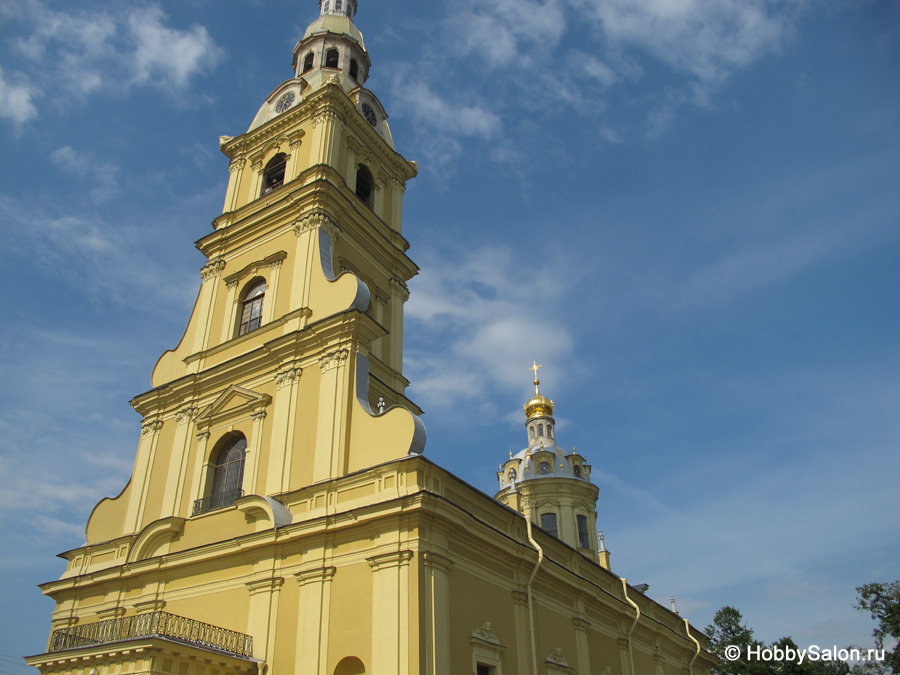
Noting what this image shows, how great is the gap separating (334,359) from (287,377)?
153cm

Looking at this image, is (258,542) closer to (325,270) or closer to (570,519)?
(325,270)

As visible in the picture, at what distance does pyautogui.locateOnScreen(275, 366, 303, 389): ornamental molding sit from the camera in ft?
60.8

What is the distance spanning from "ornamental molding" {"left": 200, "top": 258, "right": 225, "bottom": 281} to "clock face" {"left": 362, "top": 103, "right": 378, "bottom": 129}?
24.5 ft

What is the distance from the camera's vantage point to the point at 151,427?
70.2ft

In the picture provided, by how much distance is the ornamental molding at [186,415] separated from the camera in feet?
67.3

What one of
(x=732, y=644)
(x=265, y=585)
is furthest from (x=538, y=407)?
(x=265, y=585)

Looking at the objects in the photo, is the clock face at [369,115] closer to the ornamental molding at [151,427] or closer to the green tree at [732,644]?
the ornamental molding at [151,427]

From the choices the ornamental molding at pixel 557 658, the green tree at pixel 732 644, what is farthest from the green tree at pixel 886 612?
the ornamental molding at pixel 557 658

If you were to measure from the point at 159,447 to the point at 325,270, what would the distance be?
6.94 meters

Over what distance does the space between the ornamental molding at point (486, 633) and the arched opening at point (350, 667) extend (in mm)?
2372

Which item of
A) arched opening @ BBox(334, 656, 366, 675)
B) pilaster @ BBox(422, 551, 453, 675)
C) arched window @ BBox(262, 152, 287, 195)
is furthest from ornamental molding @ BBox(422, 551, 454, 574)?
arched window @ BBox(262, 152, 287, 195)

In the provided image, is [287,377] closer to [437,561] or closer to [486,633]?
[437,561]

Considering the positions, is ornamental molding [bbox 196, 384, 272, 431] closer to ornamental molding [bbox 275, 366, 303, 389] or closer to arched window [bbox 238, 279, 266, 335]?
ornamental molding [bbox 275, 366, 303, 389]

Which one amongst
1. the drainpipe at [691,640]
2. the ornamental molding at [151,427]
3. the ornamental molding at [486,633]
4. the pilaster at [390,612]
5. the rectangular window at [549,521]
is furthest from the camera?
the rectangular window at [549,521]
